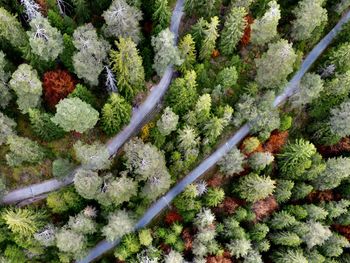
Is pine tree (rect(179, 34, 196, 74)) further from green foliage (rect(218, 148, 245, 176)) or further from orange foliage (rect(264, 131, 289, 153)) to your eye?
orange foliage (rect(264, 131, 289, 153))

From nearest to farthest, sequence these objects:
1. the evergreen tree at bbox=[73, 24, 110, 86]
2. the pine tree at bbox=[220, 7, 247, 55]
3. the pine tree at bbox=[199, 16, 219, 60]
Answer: the evergreen tree at bbox=[73, 24, 110, 86]
the pine tree at bbox=[199, 16, 219, 60]
the pine tree at bbox=[220, 7, 247, 55]

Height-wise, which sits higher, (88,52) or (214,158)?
(88,52)

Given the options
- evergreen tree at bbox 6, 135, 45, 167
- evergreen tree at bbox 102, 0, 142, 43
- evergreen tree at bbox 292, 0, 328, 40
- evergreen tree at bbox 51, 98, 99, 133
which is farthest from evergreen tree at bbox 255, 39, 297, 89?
evergreen tree at bbox 6, 135, 45, 167

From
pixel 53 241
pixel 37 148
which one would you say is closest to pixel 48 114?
pixel 37 148

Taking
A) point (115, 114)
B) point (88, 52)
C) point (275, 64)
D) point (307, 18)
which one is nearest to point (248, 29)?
point (275, 64)

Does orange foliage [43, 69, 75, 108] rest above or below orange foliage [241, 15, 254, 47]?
above

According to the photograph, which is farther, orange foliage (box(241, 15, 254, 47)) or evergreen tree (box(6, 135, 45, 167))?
orange foliage (box(241, 15, 254, 47))

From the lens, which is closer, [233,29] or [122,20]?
[122,20]

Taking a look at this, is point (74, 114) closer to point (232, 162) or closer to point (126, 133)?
point (126, 133)
